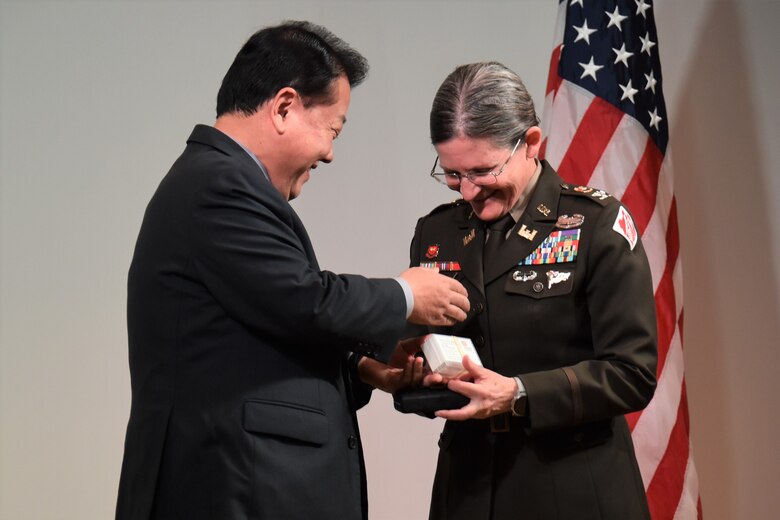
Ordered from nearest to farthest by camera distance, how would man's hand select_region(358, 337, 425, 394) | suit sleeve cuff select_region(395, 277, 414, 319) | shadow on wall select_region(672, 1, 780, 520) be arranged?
suit sleeve cuff select_region(395, 277, 414, 319)
man's hand select_region(358, 337, 425, 394)
shadow on wall select_region(672, 1, 780, 520)

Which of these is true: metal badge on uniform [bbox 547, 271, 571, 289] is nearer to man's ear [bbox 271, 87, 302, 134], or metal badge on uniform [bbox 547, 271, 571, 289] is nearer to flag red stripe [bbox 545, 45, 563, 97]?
man's ear [bbox 271, 87, 302, 134]

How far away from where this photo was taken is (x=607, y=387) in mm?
1411

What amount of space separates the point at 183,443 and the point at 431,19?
225cm

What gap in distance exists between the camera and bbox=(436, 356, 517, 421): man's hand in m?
1.39

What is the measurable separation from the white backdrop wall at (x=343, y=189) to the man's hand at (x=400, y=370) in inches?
57.9

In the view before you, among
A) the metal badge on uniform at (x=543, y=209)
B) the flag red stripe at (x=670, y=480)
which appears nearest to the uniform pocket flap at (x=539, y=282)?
the metal badge on uniform at (x=543, y=209)

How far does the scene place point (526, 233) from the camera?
1604 mm

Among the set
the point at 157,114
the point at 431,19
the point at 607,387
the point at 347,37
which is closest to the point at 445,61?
the point at 431,19

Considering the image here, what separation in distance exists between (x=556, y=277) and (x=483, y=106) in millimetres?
346

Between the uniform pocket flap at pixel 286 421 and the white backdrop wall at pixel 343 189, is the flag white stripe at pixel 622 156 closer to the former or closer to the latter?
the white backdrop wall at pixel 343 189

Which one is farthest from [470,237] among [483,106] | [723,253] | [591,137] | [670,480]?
[723,253]

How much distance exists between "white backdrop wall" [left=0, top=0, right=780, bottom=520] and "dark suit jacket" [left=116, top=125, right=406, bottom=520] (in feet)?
5.28

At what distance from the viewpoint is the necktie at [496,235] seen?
164 centimetres

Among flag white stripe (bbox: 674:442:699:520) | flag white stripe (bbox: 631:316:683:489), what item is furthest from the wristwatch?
flag white stripe (bbox: 674:442:699:520)
